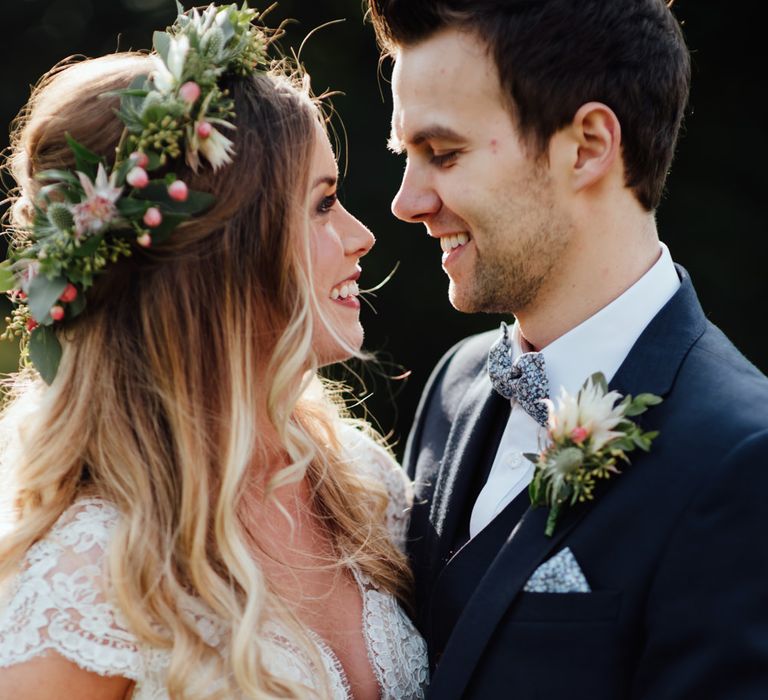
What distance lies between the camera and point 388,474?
11.8 ft

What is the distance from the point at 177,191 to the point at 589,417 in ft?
3.86

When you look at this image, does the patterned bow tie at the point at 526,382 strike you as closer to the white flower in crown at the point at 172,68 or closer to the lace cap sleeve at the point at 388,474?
the lace cap sleeve at the point at 388,474

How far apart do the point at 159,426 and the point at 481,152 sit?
120 centimetres

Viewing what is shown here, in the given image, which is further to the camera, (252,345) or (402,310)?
(402,310)

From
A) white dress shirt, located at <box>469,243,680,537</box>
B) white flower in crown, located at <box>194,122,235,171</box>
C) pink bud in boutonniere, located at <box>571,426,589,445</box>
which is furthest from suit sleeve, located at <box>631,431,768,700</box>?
white flower in crown, located at <box>194,122,235,171</box>

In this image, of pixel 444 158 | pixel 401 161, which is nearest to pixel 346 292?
pixel 444 158

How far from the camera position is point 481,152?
9.96 ft

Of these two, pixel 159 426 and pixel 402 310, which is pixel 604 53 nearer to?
pixel 159 426

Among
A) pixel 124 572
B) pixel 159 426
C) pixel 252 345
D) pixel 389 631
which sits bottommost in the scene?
pixel 389 631

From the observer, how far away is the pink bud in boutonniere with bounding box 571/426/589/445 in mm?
2607

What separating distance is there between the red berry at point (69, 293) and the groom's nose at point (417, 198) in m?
1.02

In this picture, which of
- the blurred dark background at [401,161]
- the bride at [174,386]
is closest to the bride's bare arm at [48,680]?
the bride at [174,386]

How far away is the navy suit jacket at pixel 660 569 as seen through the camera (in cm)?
238

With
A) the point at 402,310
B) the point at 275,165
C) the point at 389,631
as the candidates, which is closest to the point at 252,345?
the point at 275,165
